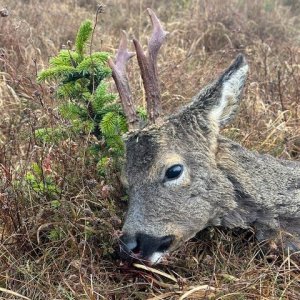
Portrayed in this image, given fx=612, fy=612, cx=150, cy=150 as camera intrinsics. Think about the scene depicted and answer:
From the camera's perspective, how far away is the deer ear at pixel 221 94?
12.8 ft

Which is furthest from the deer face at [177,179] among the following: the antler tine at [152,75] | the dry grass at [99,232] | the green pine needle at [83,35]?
the green pine needle at [83,35]

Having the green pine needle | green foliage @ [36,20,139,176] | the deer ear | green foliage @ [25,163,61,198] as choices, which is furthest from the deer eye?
the green pine needle

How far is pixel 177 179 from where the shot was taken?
146 inches

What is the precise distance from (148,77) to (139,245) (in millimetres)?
1034

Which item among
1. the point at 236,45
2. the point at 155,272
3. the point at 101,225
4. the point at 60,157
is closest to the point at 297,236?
the point at 155,272

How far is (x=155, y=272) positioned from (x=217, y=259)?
53 cm

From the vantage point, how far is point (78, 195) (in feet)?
13.6

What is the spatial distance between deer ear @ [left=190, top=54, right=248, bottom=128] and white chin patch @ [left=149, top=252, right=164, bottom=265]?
92 cm

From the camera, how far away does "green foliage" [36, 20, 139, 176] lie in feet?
13.5

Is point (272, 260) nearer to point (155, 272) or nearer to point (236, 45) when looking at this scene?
point (155, 272)

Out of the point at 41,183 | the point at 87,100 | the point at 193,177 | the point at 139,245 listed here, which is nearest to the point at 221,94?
the point at 193,177

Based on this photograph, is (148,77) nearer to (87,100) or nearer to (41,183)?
(87,100)

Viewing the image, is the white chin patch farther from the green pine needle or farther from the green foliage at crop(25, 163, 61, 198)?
the green pine needle

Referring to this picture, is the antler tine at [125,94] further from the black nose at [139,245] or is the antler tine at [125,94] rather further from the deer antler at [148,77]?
the black nose at [139,245]
